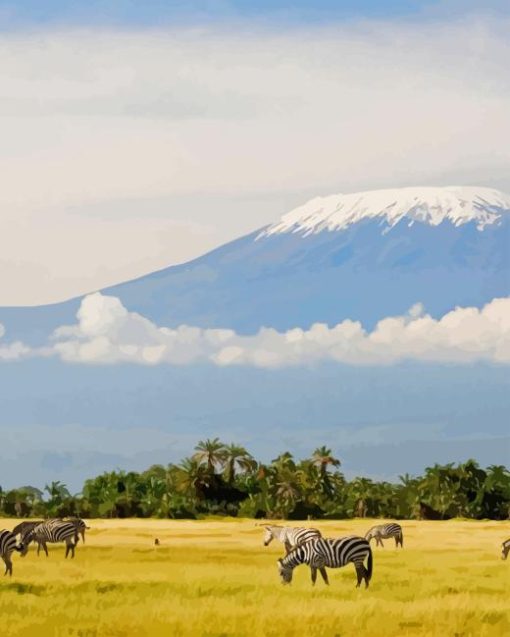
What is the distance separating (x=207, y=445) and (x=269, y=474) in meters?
8.43

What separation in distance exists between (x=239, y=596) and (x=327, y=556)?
186 inches

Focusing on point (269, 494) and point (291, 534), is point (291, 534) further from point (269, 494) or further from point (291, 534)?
point (269, 494)

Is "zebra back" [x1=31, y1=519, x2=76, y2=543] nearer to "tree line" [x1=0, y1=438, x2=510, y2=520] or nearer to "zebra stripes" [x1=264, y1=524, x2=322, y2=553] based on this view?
"zebra stripes" [x1=264, y1=524, x2=322, y2=553]

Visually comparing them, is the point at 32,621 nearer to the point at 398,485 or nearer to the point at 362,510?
the point at 362,510

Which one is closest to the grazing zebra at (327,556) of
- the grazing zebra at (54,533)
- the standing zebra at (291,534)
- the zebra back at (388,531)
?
the standing zebra at (291,534)

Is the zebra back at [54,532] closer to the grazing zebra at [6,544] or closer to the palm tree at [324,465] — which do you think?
the grazing zebra at [6,544]

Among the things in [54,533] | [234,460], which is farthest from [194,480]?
[54,533]

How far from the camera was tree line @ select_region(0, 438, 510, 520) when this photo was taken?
119 m

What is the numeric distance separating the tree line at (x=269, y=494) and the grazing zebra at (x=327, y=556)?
7961 cm

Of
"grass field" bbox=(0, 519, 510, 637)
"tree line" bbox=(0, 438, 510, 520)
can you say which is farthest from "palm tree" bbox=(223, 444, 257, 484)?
"grass field" bbox=(0, 519, 510, 637)

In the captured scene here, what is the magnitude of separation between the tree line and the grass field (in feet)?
201

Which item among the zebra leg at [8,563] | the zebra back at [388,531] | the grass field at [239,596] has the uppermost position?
the zebra back at [388,531]

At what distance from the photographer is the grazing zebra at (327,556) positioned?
117ft

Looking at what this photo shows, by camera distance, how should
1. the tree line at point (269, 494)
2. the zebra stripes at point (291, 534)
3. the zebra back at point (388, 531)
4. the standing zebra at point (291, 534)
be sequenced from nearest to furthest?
1. the standing zebra at point (291, 534)
2. the zebra stripes at point (291, 534)
3. the zebra back at point (388, 531)
4. the tree line at point (269, 494)
